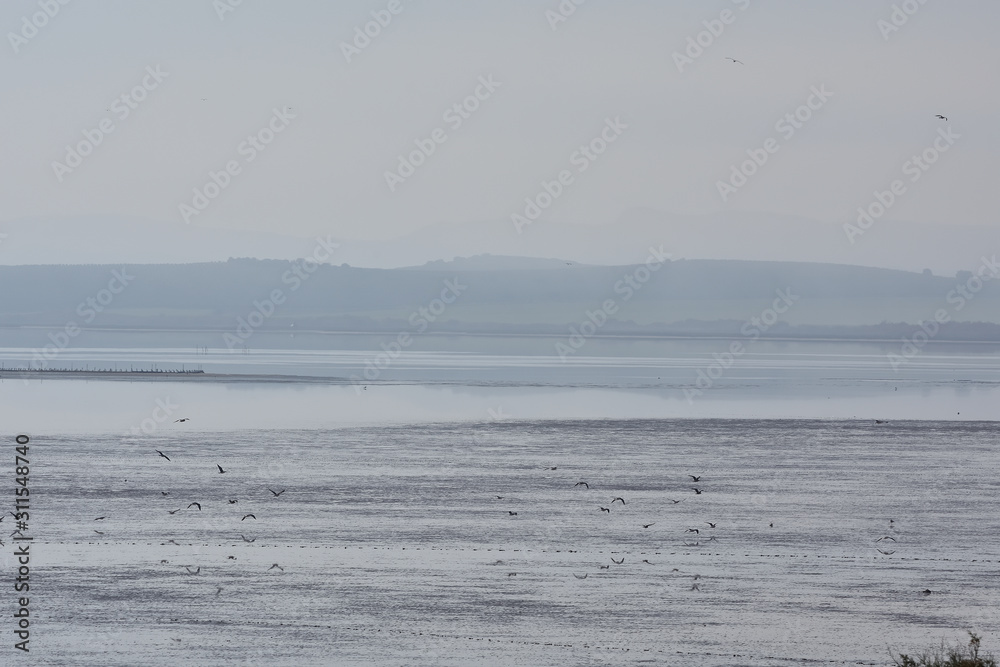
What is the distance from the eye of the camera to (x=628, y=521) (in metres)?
27.0

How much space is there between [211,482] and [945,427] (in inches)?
1220

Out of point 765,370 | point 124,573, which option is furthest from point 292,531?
point 765,370

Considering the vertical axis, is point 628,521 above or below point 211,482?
below

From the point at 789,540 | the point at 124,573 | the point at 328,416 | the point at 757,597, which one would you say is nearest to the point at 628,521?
the point at 789,540

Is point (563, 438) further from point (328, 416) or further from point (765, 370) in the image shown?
point (765, 370)

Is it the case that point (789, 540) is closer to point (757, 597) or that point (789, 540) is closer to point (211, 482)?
point (757, 597)

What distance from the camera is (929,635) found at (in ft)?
62.1

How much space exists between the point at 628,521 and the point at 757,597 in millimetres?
6350

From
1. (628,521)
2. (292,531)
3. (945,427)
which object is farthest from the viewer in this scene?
(945,427)

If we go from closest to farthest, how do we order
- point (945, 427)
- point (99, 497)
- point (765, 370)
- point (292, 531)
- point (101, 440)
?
point (292, 531) → point (99, 497) → point (101, 440) → point (945, 427) → point (765, 370)

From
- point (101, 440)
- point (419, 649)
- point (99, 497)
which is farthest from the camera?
point (101, 440)

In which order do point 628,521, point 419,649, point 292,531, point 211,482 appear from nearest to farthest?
1. point 419,649
2. point 292,531
3. point 628,521
4. point 211,482

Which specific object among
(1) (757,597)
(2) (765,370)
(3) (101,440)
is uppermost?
(2) (765,370)

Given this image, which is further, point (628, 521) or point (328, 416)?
point (328, 416)
